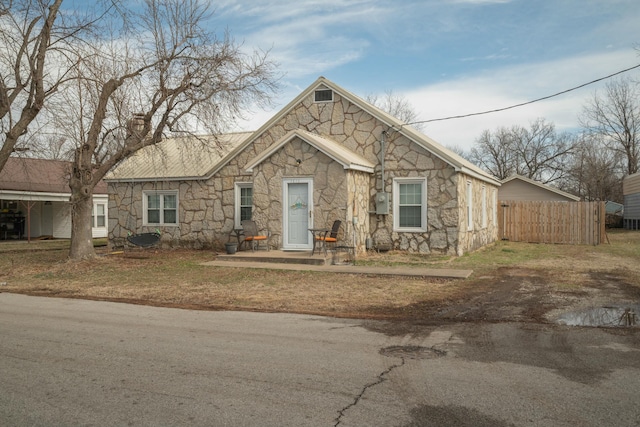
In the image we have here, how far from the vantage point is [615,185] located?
5012 cm

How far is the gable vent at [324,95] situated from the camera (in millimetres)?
18234

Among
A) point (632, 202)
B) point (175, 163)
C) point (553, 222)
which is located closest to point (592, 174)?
point (632, 202)

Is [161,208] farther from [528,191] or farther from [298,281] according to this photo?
[528,191]

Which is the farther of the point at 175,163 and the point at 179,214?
the point at 175,163

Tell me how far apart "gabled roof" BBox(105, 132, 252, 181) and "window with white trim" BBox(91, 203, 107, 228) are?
10785 millimetres

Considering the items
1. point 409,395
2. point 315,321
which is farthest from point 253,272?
point 409,395

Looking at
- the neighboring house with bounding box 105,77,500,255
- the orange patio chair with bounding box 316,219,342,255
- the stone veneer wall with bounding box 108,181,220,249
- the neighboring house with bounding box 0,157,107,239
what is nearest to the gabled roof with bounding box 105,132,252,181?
the neighboring house with bounding box 105,77,500,255

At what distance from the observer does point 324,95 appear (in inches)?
721

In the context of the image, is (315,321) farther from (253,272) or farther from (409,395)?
(253,272)

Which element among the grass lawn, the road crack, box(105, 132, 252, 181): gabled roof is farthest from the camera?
box(105, 132, 252, 181): gabled roof

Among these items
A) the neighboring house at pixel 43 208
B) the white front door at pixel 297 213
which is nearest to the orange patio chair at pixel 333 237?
the white front door at pixel 297 213

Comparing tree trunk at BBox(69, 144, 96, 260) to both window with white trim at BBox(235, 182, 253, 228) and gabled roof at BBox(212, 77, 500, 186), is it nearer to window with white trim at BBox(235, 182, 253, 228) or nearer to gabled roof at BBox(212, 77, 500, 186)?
gabled roof at BBox(212, 77, 500, 186)

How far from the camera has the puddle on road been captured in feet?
25.6

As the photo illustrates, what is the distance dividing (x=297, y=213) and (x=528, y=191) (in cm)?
2000
